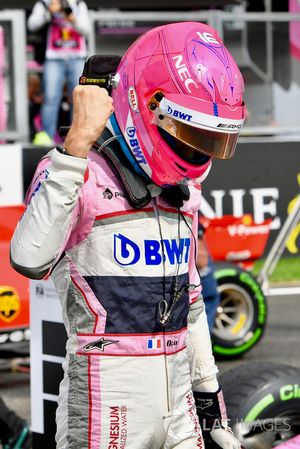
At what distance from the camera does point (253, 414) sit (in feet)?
13.4

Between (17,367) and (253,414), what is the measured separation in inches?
130

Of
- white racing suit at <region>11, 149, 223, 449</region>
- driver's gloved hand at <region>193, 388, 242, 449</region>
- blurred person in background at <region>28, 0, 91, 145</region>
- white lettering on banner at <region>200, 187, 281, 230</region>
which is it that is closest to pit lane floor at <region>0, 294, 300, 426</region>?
white lettering on banner at <region>200, 187, 281, 230</region>

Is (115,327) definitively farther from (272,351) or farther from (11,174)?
(11,174)

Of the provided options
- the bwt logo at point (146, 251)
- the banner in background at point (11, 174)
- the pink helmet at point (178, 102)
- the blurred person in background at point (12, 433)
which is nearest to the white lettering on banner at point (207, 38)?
the pink helmet at point (178, 102)

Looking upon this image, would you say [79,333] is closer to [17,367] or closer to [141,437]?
[141,437]

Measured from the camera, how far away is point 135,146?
302 centimetres

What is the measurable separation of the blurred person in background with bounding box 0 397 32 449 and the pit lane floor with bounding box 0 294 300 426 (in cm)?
119

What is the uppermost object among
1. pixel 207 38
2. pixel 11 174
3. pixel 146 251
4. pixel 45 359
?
pixel 207 38

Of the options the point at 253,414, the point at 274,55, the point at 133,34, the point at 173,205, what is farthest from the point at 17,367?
the point at 274,55

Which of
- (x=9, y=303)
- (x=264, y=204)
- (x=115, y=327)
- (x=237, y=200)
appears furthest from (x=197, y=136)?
(x=264, y=204)

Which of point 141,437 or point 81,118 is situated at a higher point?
point 81,118

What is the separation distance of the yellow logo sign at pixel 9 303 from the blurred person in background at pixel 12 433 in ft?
3.70

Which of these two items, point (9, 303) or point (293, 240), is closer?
point (9, 303)

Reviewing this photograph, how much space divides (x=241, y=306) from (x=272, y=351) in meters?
0.40
